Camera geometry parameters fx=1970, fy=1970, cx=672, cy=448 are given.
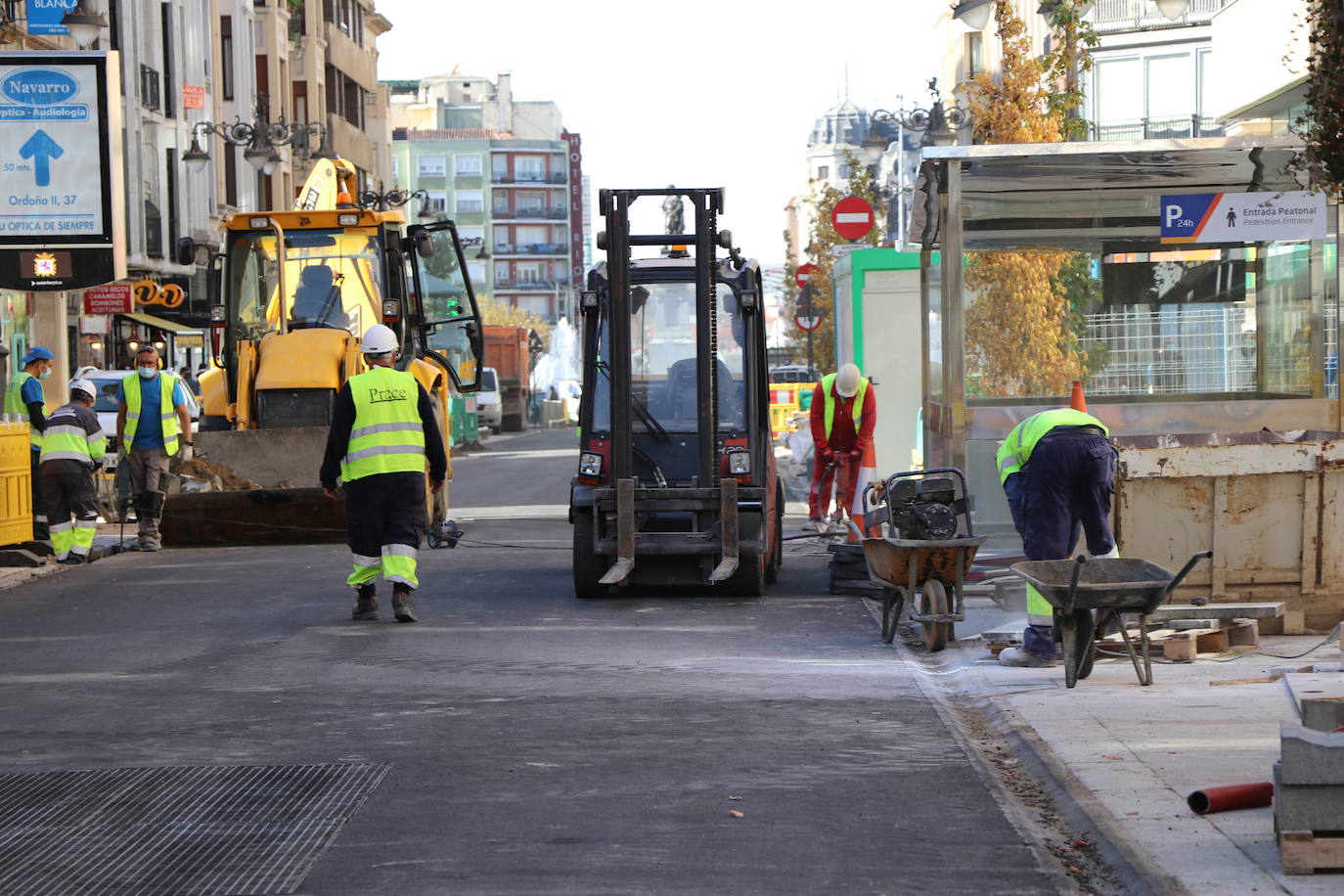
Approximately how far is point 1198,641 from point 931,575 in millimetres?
1466

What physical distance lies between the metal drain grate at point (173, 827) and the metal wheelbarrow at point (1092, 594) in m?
3.20

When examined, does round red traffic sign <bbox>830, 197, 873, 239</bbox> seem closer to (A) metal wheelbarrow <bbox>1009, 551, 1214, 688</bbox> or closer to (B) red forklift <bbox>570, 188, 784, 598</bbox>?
(B) red forklift <bbox>570, 188, 784, 598</bbox>

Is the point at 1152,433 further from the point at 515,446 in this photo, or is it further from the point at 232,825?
the point at 515,446

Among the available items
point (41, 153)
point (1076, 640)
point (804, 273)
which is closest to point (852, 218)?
point (804, 273)

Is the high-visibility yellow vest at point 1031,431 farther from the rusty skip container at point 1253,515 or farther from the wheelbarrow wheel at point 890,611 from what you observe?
the rusty skip container at point 1253,515

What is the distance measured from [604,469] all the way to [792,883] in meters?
8.19

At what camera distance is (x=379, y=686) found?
9.41 meters

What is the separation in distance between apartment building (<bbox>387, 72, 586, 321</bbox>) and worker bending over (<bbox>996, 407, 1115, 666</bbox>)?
131007mm

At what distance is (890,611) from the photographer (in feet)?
36.7

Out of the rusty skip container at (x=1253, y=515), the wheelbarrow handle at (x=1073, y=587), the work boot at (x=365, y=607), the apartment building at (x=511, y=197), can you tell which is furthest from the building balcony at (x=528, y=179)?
the wheelbarrow handle at (x=1073, y=587)

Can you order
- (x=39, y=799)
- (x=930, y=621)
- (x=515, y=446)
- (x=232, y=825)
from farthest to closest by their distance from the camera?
(x=515, y=446) → (x=930, y=621) → (x=39, y=799) → (x=232, y=825)

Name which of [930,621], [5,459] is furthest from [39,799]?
[5,459]

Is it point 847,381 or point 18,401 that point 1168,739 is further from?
point 18,401

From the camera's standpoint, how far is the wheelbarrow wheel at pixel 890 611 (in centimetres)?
1109
